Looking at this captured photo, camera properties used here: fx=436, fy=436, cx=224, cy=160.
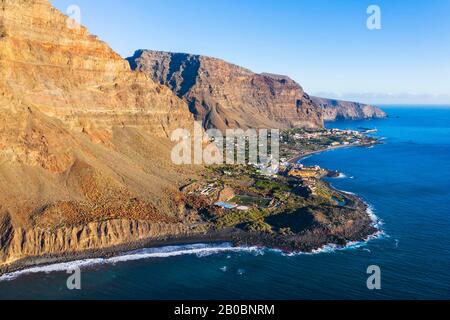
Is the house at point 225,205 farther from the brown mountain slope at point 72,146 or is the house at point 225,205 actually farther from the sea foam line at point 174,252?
the sea foam line at point 174,252

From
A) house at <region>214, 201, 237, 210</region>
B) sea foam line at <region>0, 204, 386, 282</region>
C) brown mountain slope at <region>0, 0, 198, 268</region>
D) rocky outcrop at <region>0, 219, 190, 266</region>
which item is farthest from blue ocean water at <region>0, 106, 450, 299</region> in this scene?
house at <region>214, 201, 237, 210</region>

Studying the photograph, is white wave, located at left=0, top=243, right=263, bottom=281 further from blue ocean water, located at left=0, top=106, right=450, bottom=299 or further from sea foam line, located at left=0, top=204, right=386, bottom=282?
blue ocean water, located at left=0, top=106, right=450, bottom=299

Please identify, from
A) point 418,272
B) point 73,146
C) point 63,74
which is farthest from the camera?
point 63,74

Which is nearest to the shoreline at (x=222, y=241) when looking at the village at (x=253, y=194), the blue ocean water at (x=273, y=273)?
the blue ocean water at (x=273, y=273)

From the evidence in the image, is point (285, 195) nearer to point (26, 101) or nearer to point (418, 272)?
point (418, 272)

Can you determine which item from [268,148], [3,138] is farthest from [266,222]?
[268,148]

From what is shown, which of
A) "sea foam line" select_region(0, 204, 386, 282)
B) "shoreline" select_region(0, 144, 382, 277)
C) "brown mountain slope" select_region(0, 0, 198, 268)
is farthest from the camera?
"brown mountain slope" select_region(0, 0, 198, 268)
